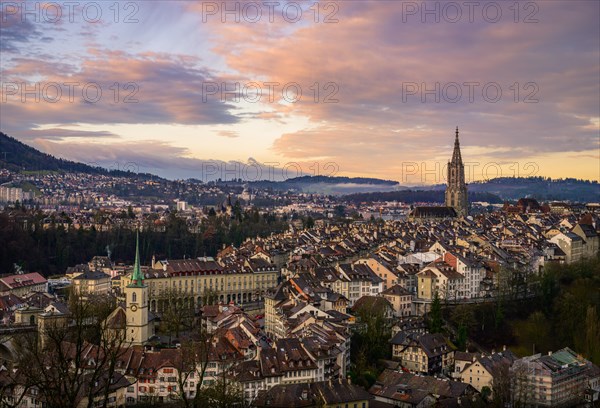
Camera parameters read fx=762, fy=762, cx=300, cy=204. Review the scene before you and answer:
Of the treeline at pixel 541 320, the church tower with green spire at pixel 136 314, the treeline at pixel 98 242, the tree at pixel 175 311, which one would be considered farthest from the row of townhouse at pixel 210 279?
the treeline at pixel 541 320

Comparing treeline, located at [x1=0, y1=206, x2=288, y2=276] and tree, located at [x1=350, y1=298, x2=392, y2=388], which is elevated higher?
treeline, located at [x1=0, y1=206, x2=288, y2=276]

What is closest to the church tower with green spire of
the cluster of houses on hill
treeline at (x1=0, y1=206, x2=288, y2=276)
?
the cluster of houses on hill

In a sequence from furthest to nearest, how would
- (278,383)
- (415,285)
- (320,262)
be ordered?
(320,262)
(415,285)
(278,383)

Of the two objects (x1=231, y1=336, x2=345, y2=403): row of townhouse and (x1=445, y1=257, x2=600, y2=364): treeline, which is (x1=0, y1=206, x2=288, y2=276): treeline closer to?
(x1=445, y1=257, x2=600, y2=364): treeline

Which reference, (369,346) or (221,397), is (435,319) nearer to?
(369,346)

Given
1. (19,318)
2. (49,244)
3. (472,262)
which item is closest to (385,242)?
(472,262)

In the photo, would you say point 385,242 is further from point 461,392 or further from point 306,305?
point 461,392
